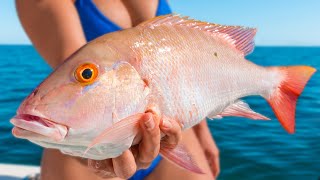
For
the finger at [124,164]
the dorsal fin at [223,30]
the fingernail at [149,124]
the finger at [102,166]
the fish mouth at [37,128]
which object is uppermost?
the dorsal fin at [223,30]

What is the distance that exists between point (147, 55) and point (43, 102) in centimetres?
36

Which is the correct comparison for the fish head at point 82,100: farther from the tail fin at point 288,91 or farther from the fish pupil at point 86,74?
the tail fin at point 288,91

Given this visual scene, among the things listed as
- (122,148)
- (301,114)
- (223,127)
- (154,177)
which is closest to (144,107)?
(122,148)

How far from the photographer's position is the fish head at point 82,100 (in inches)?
43.7

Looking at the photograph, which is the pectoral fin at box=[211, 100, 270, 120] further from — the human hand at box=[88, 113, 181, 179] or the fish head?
the fish head

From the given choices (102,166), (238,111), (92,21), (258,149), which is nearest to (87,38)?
(92,21)

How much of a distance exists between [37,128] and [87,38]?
47.8 inches

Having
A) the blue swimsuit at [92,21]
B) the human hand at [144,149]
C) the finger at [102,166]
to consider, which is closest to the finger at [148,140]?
the human hand at [144,149]

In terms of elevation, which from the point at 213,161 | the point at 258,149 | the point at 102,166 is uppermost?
the point at 102,166

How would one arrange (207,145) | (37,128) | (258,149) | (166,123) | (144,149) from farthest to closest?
1. (258,149)
2. (207,145)
3. (144,149)
4. (166,123)
5. (37,128)

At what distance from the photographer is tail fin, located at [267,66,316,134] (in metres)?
1.78

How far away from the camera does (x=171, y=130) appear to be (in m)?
1.34

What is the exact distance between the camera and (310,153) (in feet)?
19.1

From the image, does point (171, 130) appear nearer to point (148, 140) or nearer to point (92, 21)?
point (148, 140)
